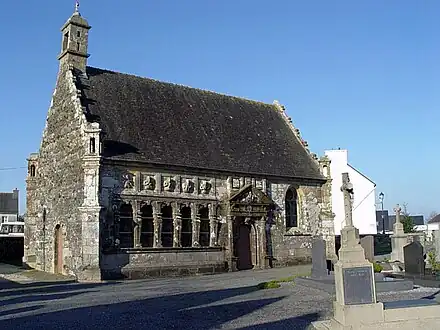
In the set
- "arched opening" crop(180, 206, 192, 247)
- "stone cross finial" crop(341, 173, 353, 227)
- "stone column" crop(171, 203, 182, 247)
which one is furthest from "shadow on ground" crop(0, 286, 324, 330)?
"arched opening" crop(180, 206, 192, 247)

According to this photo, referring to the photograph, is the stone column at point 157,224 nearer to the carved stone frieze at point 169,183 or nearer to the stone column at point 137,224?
the stone column at point 137,224

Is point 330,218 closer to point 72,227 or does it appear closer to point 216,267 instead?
point 216,267

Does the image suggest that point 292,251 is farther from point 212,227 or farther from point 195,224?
point 195,224

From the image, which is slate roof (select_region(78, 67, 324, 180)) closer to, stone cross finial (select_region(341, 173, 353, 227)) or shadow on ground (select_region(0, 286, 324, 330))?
shadow on ground (select_region(0, 286, 324, 330))

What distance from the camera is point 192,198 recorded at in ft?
85.8

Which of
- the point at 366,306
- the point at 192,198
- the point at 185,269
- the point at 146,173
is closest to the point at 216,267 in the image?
the point at 185,269

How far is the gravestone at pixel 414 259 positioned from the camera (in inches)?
764

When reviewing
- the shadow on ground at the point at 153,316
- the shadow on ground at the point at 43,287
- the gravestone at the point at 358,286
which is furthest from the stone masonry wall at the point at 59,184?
the gravestone at the point at 358,286

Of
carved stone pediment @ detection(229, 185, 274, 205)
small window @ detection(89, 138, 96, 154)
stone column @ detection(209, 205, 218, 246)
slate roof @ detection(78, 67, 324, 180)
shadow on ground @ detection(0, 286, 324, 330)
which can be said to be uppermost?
slate roof @ detection(78, 67, 324, 180)

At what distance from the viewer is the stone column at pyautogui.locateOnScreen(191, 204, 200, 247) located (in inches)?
1021

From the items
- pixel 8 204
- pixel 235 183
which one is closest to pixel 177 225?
pixel 235 183

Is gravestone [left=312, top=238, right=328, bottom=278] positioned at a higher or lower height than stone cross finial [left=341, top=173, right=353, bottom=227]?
lower

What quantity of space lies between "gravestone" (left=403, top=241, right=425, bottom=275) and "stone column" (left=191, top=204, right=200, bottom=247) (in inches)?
416

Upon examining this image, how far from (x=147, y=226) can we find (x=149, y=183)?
7.12 feet
